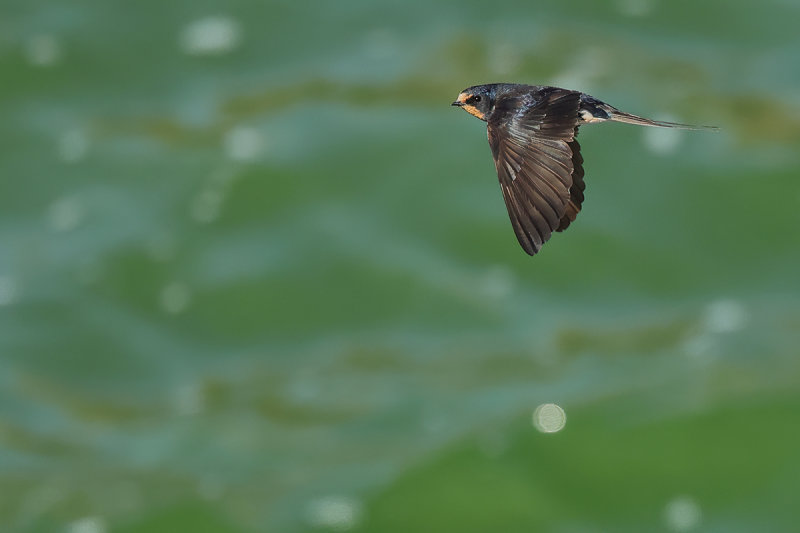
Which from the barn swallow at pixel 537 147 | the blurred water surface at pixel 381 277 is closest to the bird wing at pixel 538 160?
the barn swallow at pixel 537 147

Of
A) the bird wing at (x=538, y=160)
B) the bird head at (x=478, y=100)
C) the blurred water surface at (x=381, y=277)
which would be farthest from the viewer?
the blurred water surface at (x=381, y=277)

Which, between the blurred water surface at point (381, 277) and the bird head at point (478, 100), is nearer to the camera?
the bird head at point (478, 100)

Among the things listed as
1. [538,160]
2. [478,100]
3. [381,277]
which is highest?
[381,277]

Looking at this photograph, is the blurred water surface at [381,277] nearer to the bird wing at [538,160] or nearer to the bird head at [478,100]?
the bird head at [478,100]

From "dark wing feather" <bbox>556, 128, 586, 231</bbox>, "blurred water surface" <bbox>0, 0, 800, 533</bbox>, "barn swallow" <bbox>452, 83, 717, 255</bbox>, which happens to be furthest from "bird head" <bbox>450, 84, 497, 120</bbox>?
"blurred water surface" <bbox>0, 0, 800, 533</bbox>

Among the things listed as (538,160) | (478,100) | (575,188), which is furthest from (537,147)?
(478,100)

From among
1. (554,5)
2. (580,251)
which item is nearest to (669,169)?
(580,251)

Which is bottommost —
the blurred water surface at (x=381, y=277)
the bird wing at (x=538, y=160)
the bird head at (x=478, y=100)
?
the bird wing at (x=538, y=160)

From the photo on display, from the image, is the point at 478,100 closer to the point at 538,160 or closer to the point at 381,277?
the point at 538,160

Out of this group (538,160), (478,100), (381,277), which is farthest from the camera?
(381,277)
